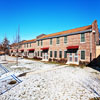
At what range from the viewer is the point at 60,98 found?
185 inches

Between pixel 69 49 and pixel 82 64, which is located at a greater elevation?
pixel 69 49

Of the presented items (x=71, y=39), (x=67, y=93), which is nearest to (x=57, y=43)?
(x=71, y=39)

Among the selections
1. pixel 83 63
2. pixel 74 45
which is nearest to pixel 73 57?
pixel 83 63

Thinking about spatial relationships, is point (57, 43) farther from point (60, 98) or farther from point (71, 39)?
point (60, 98)

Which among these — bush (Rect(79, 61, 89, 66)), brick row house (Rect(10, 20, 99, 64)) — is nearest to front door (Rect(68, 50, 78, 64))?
brick row house (Rect(10, 20, 99, 64))

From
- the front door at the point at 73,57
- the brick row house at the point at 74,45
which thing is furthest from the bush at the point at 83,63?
the front door at the point at 73,57

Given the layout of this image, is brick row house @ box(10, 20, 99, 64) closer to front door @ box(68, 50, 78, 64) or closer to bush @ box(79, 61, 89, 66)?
front door @ box(68, 50, 78, 64)

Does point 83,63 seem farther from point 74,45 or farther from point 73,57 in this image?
point 74,45

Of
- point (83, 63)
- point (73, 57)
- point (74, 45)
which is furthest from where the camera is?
point (74, 45)

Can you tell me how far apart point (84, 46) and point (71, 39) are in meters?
3.37

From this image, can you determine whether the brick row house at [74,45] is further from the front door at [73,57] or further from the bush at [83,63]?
the bush at [83,63]

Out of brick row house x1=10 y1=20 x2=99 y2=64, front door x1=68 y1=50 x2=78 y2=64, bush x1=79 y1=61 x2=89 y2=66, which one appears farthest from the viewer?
front door x1=68 y1=50 x2=78 y2=64

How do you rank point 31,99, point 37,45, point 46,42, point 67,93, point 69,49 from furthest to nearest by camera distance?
point 37,45 < point 46,42 < point 69,49 < point 67,93 < point 31,99

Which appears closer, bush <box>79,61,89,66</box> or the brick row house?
bush <box>79,61,89,66</box>
